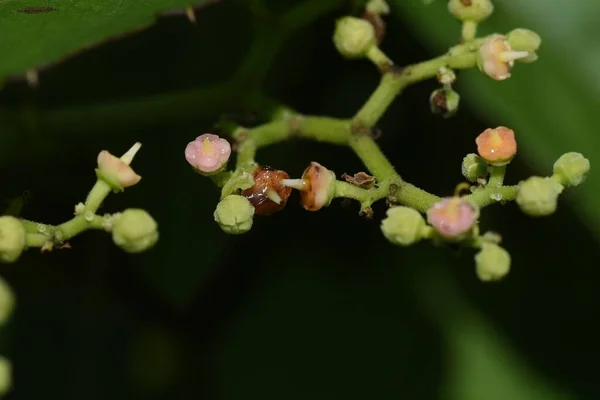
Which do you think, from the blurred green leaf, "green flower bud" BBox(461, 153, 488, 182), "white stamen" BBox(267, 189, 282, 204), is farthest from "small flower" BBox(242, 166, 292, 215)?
the blurred green leaf

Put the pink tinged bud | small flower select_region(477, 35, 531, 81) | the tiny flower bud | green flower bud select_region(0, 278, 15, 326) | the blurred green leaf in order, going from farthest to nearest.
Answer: the blurred green leaf
the tiny flower bud
small flower select_region(477, 35, 531, 81)
the pink tinged bud
green flower bud select_region(0, 278, 15, 326)

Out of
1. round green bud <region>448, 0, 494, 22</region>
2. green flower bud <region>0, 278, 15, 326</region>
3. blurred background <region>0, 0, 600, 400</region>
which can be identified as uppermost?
round green bud <region>448, 0, 494, 22</region>

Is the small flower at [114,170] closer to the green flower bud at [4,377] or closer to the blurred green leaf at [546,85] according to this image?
the green flower bud at [4,377]

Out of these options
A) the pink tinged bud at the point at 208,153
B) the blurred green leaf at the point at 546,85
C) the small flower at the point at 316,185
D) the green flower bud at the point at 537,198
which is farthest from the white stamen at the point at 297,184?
the blurred green leaf at the point at 546,85

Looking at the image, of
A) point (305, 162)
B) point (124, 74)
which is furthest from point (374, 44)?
point (124, 74)

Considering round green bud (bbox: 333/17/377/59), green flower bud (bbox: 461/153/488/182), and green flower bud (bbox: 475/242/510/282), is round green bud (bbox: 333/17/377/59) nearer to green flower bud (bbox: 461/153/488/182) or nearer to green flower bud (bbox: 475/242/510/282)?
green flower bud (bbox: 461/153/488/182)

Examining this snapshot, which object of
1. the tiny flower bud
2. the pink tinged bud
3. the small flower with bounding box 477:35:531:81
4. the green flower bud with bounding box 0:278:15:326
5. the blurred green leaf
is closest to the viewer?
the green flower bud with bounding box 0:278:15:326

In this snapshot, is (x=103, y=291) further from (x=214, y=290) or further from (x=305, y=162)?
(x=305, y=162)
